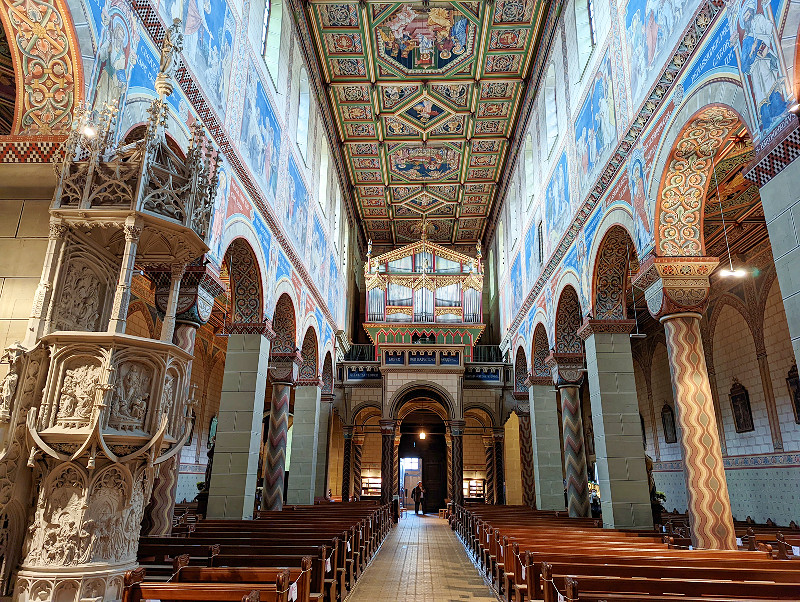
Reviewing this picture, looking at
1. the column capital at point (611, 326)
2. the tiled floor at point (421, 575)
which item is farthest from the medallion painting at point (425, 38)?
the tiled floor at point (421, 575)

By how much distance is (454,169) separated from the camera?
22344 mm

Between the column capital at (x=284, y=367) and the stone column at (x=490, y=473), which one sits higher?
the column capital at (x=284, y=367)

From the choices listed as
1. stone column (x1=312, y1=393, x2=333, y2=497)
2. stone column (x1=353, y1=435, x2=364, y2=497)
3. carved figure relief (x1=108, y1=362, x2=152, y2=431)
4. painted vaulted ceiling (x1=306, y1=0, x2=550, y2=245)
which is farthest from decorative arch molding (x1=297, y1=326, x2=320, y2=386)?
carved figure relief (x1=108, y1=362, x2=152, y2=431)

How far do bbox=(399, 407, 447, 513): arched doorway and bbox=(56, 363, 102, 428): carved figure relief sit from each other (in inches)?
920

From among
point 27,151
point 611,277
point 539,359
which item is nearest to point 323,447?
point 539,359

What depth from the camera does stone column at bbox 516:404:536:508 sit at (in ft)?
66.8

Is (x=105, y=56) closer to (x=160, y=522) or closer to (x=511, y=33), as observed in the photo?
(x=160, y=522)

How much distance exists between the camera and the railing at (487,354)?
966 inches

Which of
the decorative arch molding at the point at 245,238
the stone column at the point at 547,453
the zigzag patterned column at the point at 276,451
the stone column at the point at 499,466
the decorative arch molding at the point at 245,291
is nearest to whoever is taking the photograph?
the decorative arch molding at the point at 245,238

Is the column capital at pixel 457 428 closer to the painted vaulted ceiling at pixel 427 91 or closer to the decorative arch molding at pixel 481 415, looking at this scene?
the decorative arch molding at pixel 481 415

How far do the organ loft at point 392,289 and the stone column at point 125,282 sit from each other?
0.03 m

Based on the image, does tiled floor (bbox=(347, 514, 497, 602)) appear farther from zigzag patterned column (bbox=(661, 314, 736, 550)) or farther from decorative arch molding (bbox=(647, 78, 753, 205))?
decorative arch molding (bbox=(647, 78, 753, 205))

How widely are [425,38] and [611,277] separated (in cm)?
930

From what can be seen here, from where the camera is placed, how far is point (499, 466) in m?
23.3
